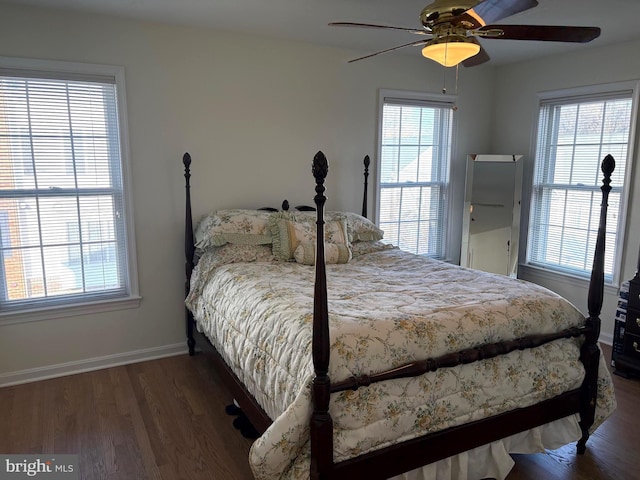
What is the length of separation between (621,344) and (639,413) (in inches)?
26.2

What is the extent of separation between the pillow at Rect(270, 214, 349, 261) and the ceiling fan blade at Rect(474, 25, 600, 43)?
1.69 meters

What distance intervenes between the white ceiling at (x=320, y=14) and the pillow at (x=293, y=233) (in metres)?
1.35

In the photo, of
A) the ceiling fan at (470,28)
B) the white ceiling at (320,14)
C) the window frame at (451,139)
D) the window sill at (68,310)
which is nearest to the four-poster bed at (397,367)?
the ceiling fan at (470,28)

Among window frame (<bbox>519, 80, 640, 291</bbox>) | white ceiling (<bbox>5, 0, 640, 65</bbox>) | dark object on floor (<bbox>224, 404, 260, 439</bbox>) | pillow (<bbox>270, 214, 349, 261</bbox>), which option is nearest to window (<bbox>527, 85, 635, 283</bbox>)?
window frame (<bbox>519, 80, 640, 291</bbox>)

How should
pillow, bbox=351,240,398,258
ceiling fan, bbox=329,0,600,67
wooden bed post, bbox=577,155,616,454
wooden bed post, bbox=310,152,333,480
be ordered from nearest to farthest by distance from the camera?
1. wooden bed post, bbox=310,152,333,480
2. ceiling fan, bbox=329,0,600,67
3. wooden bed post, bbox=577,155,616,454
4. pillow, bbox=351,240,398,258

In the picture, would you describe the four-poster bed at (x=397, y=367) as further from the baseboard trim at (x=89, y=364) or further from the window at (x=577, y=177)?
the window at (x=577, y=177)

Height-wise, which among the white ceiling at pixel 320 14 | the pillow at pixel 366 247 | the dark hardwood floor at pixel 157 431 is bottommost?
the dark hardwood floor at pixel 157 431

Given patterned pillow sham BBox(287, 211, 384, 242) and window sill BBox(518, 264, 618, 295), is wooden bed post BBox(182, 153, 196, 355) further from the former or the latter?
window sill BBox(518, 264, 618, 295)

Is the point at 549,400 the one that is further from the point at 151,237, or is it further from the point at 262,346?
the point at 151,237

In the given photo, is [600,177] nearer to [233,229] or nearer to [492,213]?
[492,213]

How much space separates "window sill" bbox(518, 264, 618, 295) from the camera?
12.6 feet

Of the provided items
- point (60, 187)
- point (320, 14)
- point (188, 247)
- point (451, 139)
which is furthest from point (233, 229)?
point (451, 139)

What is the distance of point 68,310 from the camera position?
3.24 meters

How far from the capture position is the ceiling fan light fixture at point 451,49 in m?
2.10
